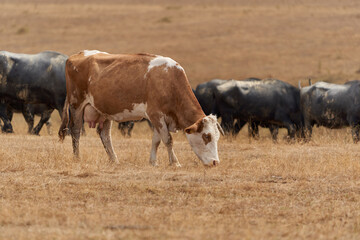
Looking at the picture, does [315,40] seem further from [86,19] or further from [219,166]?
[219,166]

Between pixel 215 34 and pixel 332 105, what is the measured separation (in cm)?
2307

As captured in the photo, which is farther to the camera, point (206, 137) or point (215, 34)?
point (215, 34)

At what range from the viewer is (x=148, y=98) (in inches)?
436

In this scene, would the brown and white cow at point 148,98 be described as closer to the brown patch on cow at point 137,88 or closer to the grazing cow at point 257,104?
the brown patch on cow at point 137,88

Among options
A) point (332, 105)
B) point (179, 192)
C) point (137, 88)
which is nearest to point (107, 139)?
point (137, 88)

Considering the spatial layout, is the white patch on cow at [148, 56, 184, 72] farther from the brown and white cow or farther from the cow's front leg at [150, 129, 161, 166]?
the cow's front leg at [150, 129, 161, 166]

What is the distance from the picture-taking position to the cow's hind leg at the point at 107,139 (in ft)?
38.1

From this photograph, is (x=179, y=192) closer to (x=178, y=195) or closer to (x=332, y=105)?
(x=178, y=195)

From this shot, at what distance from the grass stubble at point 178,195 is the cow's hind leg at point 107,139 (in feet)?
0.66

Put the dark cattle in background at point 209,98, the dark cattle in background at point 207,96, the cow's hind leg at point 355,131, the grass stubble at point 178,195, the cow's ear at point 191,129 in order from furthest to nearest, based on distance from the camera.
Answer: the dark cattle in background at point 207,96 < the dark cattle in background at point 209,98 < the cow's hind leg at point 355,131 < the cow's ear at point 191,129 < the grass stubble at point 178,195

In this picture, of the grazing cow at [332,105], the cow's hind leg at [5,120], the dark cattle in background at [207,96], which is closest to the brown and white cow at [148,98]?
the cow's hind leg at [5,120]

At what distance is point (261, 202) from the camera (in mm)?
8172

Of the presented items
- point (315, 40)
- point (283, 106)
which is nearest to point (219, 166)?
point (283, 106)

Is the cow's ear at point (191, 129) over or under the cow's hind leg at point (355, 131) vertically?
over
